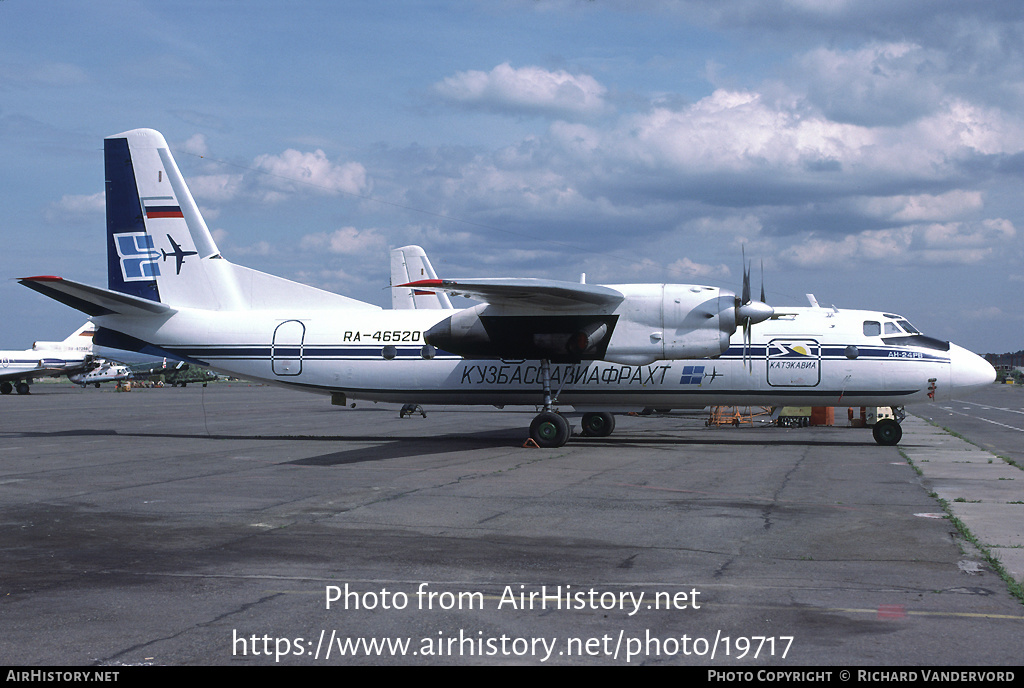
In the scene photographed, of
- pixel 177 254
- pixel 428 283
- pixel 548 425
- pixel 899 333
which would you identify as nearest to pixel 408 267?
pixel 177 254

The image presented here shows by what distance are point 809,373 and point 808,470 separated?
5.62m

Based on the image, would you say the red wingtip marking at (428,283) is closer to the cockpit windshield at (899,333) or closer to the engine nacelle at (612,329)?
the engine nacelle at (612,329)

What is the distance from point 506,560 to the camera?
9109 mm

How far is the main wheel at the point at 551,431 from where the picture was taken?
72.6 ft

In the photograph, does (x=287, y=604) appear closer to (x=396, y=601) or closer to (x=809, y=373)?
(x=396, y=601)

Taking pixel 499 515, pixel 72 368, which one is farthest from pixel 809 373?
pixel 72 368

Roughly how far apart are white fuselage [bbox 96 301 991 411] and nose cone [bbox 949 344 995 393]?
1.1 inches

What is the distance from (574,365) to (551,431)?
2121 millimetres

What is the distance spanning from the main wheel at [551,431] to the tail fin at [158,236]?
1000 centimetres

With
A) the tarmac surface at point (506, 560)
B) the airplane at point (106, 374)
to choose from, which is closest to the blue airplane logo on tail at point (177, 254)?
the tarmac surface at point (506, 560)

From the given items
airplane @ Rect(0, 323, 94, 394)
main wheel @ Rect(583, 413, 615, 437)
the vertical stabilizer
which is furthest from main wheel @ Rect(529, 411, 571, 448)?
airplane @ Rect(0, 323, 94, 394)

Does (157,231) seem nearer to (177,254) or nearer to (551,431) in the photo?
(177,254)

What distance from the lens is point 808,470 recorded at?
17453 millimetres

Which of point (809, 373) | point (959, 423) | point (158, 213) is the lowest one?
point (959, 423)
